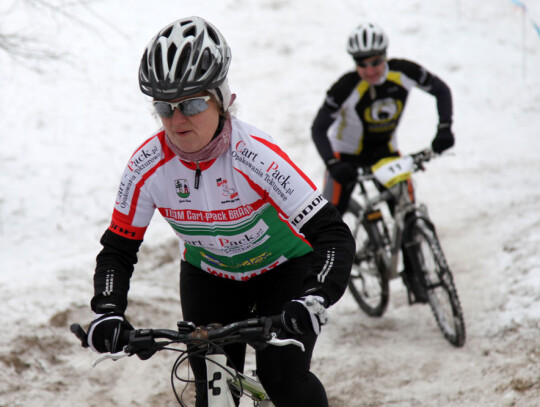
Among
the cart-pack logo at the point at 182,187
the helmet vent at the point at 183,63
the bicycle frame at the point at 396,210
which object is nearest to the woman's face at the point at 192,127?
the helmet vent at the point at 183,63

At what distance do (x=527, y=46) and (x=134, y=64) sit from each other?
8.54 meters

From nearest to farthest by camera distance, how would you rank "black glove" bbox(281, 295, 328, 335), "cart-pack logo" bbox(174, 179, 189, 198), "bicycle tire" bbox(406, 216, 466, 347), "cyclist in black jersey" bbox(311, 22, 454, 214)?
"black glove" bbox(281, 295, 328, 335)
"cart-pack logo" bbox(174, 179, 189, 198)
"bicycle tire" bbox(406, 216, 466, 347)
"cyclist in black jersey" bbox(311, 22, 454, 214)

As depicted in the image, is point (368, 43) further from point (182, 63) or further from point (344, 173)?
point (182, 63)

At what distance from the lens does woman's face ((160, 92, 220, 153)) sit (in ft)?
9.62

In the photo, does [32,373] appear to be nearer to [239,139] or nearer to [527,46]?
[239,139]

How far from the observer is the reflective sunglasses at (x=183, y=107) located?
9.48ft

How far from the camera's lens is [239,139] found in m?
3.17

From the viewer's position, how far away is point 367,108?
20.8ft

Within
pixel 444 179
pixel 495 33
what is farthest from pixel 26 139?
pixel 495 33

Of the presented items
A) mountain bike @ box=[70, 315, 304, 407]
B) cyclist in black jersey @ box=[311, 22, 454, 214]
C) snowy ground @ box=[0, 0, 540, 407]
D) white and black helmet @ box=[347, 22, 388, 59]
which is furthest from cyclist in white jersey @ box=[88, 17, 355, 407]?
white and black helmet @ box=[347, 22, 388, 59]

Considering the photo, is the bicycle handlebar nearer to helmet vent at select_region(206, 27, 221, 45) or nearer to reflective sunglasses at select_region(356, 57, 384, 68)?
helmet vent at select_region(206, 27, 221, 45)

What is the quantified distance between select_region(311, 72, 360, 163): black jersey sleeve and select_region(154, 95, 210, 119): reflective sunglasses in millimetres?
3335

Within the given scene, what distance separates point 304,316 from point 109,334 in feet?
2.81

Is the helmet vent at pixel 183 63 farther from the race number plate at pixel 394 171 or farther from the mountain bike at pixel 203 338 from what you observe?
the race number plate at pixel 394 171
